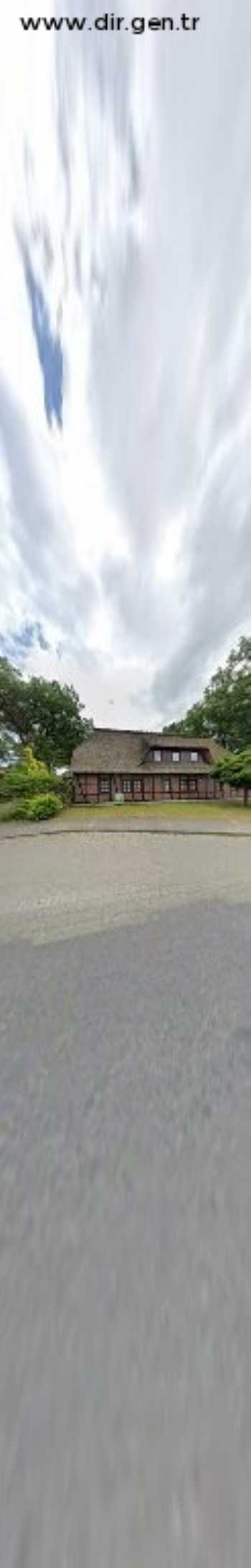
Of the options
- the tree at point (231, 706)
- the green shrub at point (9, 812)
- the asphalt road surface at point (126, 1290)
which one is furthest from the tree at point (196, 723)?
the asphalt road surface at point (126, 1290)

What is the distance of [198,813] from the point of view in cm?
2512

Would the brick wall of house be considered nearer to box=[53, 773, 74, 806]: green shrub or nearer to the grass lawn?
the grass lawn

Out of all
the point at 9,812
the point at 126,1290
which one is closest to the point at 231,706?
the point at 9,812

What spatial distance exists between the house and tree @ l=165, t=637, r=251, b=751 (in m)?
6.90

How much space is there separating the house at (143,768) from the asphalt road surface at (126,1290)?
28.2 m

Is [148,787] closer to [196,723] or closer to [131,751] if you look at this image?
[131,751]

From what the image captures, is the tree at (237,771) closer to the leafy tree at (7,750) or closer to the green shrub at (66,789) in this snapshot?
the green shrub at (66,789)

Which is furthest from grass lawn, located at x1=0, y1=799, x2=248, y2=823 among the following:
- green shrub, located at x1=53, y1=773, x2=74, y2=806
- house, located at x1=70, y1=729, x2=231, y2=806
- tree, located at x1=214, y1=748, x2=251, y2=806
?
house, located at x1=70, y1=729, x2=231, y2=806

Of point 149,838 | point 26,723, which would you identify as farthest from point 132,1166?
point 26,723

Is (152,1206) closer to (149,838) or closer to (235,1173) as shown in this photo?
(235,1173)

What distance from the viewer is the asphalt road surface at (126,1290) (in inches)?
46.7

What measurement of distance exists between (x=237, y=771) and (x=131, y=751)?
9.98m

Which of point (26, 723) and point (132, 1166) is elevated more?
point (26, 723)

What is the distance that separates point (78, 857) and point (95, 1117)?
386 inches
